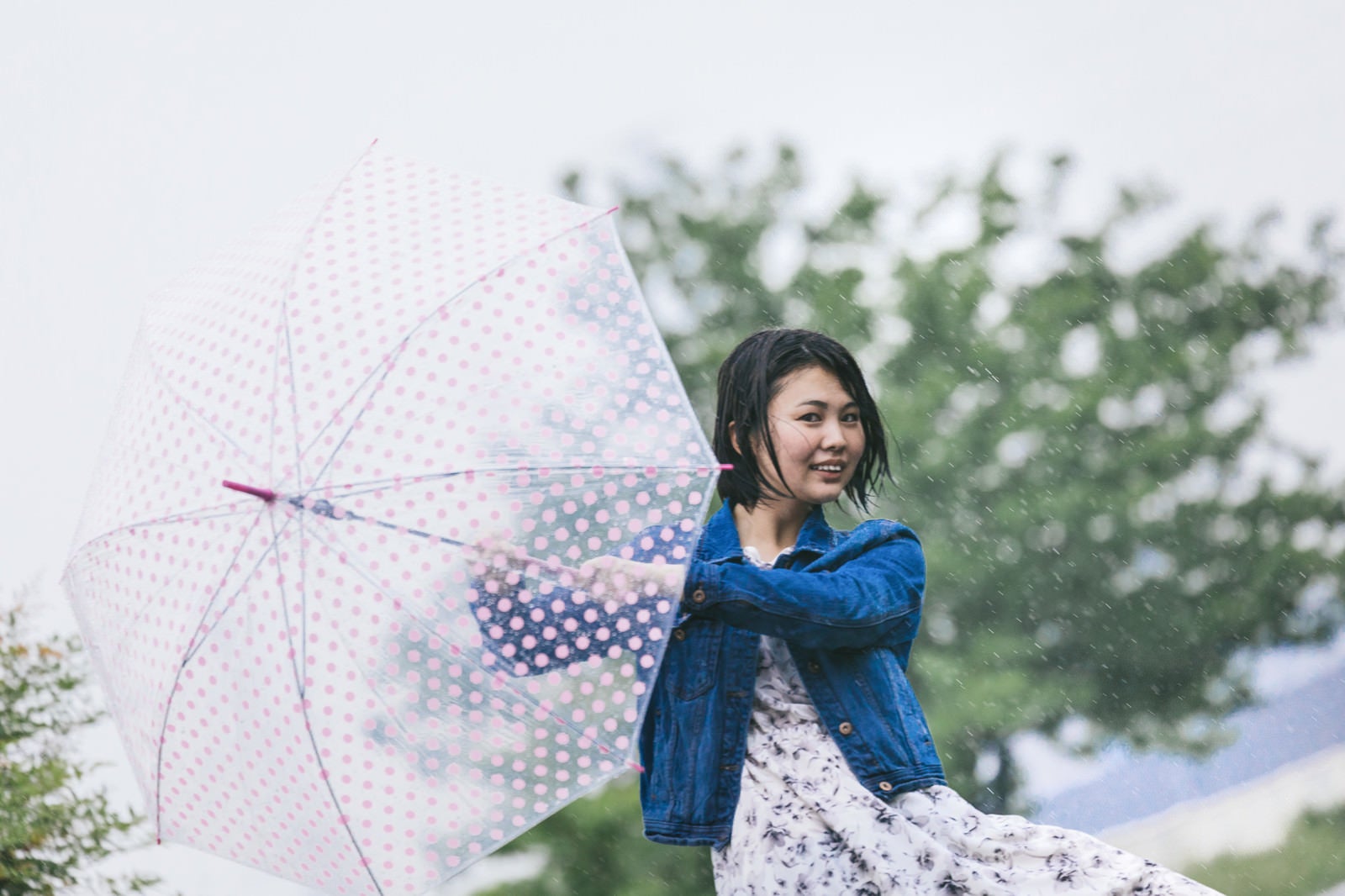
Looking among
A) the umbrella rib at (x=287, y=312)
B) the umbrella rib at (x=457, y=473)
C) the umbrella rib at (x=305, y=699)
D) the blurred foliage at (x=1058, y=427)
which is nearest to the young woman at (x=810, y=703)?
the umbrella rib at (x=457, y=473)

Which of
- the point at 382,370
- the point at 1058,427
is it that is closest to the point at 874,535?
the point at 382,370

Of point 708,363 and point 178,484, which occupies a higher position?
point 708,363

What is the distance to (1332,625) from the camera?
11.6m

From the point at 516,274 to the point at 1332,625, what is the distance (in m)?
11.3

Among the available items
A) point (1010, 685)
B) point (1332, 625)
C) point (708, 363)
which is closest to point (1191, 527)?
point (1332, 625)

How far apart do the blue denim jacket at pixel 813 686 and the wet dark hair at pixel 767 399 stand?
147mm

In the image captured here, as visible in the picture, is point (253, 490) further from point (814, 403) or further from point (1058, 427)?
point (1058, 427)

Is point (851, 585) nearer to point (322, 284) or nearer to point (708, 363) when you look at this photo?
point (322, 284)

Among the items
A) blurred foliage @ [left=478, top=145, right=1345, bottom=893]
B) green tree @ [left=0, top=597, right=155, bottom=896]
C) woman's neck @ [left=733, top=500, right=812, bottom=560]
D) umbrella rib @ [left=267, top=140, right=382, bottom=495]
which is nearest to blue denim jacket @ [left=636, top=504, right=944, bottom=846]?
woman's neck @ [left=733, top=500, right=812, bottom=560]

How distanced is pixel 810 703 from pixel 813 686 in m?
0.04

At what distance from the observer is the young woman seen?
6.11 feet

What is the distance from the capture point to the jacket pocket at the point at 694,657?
6.58 ft

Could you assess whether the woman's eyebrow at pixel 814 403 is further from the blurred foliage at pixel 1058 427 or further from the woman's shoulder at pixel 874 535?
the blurred foliage at pixel 1058 427

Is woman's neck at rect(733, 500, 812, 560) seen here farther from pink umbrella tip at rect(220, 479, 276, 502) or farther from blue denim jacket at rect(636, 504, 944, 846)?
pink umbrella tip at rect(220, 479, 276, 502)
